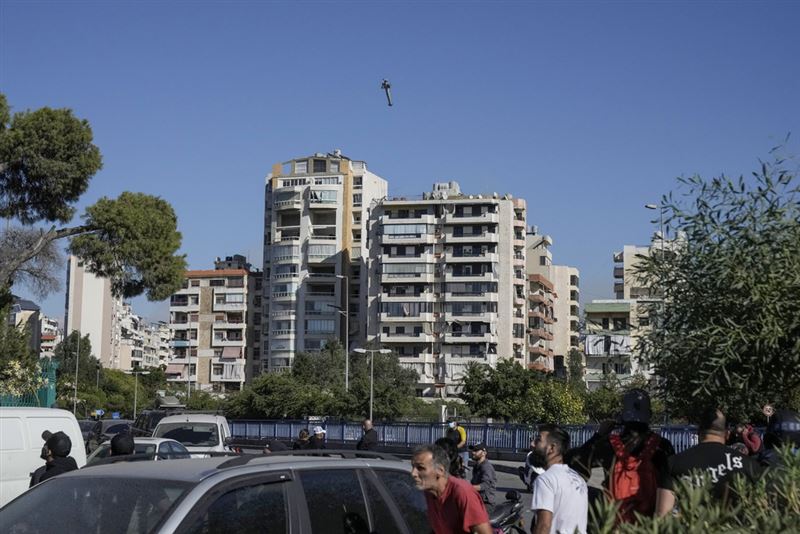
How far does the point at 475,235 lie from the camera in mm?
106500

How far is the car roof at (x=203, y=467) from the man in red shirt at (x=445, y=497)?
570mm

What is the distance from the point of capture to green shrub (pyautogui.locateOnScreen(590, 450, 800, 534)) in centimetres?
400

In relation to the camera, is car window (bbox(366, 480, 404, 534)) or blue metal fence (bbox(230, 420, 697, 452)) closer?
car window (bbox(366, 480, 404, 534))

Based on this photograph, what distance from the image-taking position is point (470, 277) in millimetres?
106312

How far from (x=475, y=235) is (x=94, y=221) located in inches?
3096

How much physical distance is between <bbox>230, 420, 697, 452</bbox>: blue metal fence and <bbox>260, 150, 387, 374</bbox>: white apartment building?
58.2 metres

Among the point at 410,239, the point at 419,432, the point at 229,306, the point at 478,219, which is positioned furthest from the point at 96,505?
the point at 229,306

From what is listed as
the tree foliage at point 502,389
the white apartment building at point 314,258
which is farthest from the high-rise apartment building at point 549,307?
the tree foliage at point 502,389

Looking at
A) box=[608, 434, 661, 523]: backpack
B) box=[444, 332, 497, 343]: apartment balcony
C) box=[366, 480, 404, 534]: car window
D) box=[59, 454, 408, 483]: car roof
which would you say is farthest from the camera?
box=[444, 332, 497, 343]: apartment balcony

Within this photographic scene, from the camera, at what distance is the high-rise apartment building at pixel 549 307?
116750mm

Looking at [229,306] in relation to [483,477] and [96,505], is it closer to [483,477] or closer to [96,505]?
[483,477]

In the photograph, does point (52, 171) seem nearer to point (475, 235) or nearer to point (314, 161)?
point (475, 235)

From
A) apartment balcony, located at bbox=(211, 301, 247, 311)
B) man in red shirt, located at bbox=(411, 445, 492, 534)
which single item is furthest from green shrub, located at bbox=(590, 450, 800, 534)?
apartment balcony, located at bbox=(211, 301, 247, 311)

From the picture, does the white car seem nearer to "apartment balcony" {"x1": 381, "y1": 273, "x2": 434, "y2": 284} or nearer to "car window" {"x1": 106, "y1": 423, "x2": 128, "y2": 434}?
"car window" {"x1": 106, "y1": 423, "x2": 128, "y2": 434}
